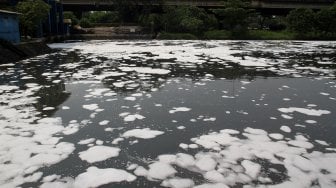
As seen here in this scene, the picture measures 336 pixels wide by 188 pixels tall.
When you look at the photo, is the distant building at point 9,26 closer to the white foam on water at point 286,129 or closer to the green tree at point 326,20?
the white foam on water at point 286,129

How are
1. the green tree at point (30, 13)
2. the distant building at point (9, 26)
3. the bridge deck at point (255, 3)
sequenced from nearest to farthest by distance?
the distant building at point (9, 26), the green tree at point (30, 13), the bridge deck at point (255, 3)

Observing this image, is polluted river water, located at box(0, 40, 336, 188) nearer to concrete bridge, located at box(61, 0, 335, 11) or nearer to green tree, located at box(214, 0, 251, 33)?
green tree, located at box(214, 0, 251, 33)

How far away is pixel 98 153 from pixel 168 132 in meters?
1.35

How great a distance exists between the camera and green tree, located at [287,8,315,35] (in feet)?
119

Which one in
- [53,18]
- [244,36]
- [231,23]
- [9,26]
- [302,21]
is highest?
[53,18]

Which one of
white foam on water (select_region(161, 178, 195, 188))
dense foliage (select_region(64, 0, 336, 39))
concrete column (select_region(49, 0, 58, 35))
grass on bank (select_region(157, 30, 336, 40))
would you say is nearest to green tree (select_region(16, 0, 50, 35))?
concrete column (select_region(49, 0, 58, 35))

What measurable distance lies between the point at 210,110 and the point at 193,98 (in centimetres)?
113

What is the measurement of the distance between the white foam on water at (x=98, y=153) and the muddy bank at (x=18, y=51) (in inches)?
468

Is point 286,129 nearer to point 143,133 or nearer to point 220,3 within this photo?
point 143,133

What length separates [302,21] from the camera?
36.4 meters

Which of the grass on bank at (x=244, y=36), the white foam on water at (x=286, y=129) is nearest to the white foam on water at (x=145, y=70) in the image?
the white foam on water at (x=286, y=129)

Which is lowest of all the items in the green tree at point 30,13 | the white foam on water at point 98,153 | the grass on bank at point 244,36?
the white foam on water at point 98,153

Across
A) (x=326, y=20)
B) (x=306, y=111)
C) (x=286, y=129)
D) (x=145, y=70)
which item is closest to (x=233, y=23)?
(x=326, y=20)

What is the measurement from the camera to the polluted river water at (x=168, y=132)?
3994 mm
